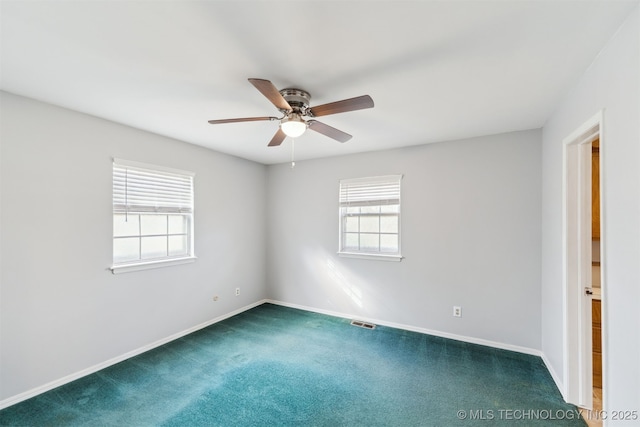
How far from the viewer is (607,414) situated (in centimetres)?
153

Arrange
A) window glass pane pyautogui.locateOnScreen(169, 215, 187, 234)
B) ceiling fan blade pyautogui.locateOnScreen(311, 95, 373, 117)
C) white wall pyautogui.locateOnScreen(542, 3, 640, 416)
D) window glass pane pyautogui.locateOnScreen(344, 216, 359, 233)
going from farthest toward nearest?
window glass pane pyautogui.locateOnScreen(344, 216, 359, 233) → window glass pane pyautogui.locateOnScreen(169, 215, 187, 234) → ceiling fan blade pyautogui.locateOnScreen(311, 95, 373, 117) → white wall pyautogui.locateOnScreen(542, 3, 640, 416)

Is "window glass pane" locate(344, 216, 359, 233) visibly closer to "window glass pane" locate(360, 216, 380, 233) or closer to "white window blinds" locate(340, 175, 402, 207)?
"window glass pane" locate(360, 216, 380, 233)

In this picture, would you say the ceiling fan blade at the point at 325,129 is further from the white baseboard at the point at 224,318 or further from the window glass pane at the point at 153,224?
the white baseboard at the point at 224,318

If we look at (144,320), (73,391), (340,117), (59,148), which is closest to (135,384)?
(73,391)

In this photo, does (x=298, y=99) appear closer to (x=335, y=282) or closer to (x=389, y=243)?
(x=389, y=243)

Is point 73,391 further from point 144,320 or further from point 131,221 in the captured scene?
point 131,221

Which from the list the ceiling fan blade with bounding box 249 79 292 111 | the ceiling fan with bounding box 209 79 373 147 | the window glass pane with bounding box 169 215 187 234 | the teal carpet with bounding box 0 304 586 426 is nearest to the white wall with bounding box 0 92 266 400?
the window glass pane with bounding box 169 215 187 234

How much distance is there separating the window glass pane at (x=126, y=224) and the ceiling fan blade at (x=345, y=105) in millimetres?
2413

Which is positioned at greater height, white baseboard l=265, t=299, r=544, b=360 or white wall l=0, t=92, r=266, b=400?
white wall l=0, t=92, r=266, b=400

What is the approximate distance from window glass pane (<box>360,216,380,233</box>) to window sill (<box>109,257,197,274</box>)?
2.42m

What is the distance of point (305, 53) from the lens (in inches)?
65.0

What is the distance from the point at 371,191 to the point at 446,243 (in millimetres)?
1239

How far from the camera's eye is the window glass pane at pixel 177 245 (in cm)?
347

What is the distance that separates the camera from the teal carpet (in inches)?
81.4
